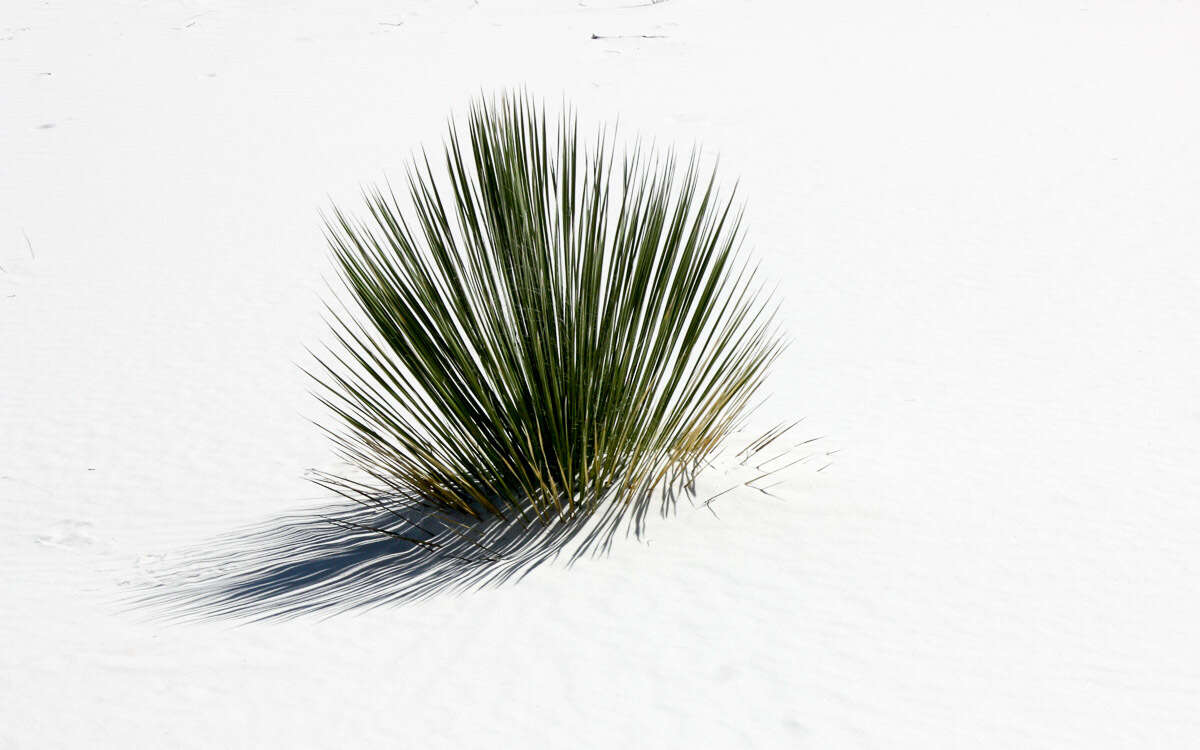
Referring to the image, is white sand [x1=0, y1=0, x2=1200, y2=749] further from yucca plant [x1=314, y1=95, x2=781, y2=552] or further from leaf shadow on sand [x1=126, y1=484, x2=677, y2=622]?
yucca plant [x1=314, y1=95, x2=781, y2=552]

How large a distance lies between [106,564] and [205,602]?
107 cm

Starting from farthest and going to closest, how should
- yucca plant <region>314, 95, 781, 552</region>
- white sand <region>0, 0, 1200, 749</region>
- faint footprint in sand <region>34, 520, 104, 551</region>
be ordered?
faint footprint in sand <region>34, 520, 104, 551</region> < yucca plant <region>314, 95, 781, 552</region> < white sand <region>0, 0, 1200, 749</region>

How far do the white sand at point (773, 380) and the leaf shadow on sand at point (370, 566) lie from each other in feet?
0.41

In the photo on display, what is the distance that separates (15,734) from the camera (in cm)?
330

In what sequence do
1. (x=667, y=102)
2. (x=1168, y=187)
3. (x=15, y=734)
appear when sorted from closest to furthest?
(x=15, y=734) < (x=1168, y=187) < (x=667, y=102)

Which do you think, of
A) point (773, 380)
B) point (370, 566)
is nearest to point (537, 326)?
point (370, 566)

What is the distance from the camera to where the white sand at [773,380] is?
10.7 feet

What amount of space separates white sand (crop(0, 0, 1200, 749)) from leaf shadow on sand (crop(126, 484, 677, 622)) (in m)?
0.13

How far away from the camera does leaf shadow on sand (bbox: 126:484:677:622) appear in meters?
3.91

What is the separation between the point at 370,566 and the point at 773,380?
353 centimetres

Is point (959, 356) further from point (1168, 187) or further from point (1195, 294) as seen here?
point (1168, 187)

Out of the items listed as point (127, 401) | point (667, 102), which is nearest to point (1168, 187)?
point (667, 102)

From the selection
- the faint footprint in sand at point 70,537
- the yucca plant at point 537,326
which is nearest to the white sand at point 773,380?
the faint footprint in sand at point 70,537

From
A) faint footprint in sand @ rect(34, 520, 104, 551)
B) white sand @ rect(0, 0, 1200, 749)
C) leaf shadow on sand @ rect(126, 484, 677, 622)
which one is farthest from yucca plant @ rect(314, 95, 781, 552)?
faint footprint in sand @ rect(34, 520, 104, 551)
